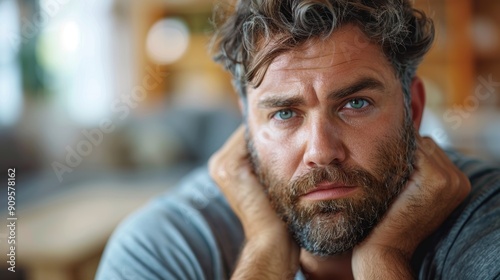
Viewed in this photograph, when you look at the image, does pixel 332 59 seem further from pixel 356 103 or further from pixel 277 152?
pixel 277 152

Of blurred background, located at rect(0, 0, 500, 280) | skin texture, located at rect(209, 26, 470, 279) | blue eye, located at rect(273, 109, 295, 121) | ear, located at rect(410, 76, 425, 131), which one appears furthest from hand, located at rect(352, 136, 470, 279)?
blurred background, located at rect(0, 0, 500, 280)

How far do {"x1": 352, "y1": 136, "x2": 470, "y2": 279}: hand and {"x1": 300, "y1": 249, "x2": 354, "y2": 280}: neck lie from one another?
82mm

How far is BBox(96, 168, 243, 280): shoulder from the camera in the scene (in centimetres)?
117

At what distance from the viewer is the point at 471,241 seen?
101 cm

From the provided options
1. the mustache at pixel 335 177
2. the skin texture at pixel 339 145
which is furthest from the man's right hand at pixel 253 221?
the mustache at pixel 335 177

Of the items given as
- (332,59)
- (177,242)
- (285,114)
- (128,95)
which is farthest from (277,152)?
(128,95)

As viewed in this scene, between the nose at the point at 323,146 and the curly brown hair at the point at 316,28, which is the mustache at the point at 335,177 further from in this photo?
the curly brown hair at the point at 316,28

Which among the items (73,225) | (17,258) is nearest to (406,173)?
(17,258)

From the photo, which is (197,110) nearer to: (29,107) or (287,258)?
(29,107)

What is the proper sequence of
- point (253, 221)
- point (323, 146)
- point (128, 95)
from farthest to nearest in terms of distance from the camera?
point (128, 95) → point (253, 221) → point (323, 146)

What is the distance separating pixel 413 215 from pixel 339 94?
0.82 ft

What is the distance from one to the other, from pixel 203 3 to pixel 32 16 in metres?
1.34

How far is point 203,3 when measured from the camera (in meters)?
4.77

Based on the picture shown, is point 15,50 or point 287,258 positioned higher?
point 15,50
